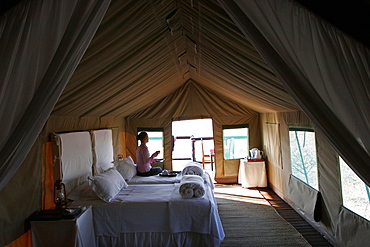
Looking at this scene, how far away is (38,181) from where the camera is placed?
3340 millimetres

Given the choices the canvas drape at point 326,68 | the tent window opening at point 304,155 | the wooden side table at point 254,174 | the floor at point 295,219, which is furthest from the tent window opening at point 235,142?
the canvas drape at point 326,68

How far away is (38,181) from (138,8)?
2.42 metres

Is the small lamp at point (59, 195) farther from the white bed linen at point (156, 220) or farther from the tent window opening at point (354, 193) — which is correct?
the tent window opening at point (354, 193)

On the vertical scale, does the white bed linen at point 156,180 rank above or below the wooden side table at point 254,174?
above

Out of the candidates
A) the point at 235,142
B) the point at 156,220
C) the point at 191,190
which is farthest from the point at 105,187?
the point at 235,142

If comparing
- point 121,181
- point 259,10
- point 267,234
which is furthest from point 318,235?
point 259,10

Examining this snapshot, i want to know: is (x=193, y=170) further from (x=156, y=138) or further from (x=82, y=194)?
(x=156, y=138)

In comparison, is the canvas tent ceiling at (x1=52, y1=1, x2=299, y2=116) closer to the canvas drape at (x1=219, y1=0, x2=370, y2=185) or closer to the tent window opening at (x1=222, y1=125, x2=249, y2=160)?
the canvas drape at (x1=219, y1=0, x2=370, y2=185)

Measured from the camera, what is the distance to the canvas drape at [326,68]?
141 centimetres

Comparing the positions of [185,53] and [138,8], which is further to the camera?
[185,53]

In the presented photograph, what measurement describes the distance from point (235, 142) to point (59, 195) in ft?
17.7

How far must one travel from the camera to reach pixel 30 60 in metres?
1.43

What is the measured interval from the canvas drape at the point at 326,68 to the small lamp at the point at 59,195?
10.1ft

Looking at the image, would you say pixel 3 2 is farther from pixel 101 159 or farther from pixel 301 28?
pixel 101 159
